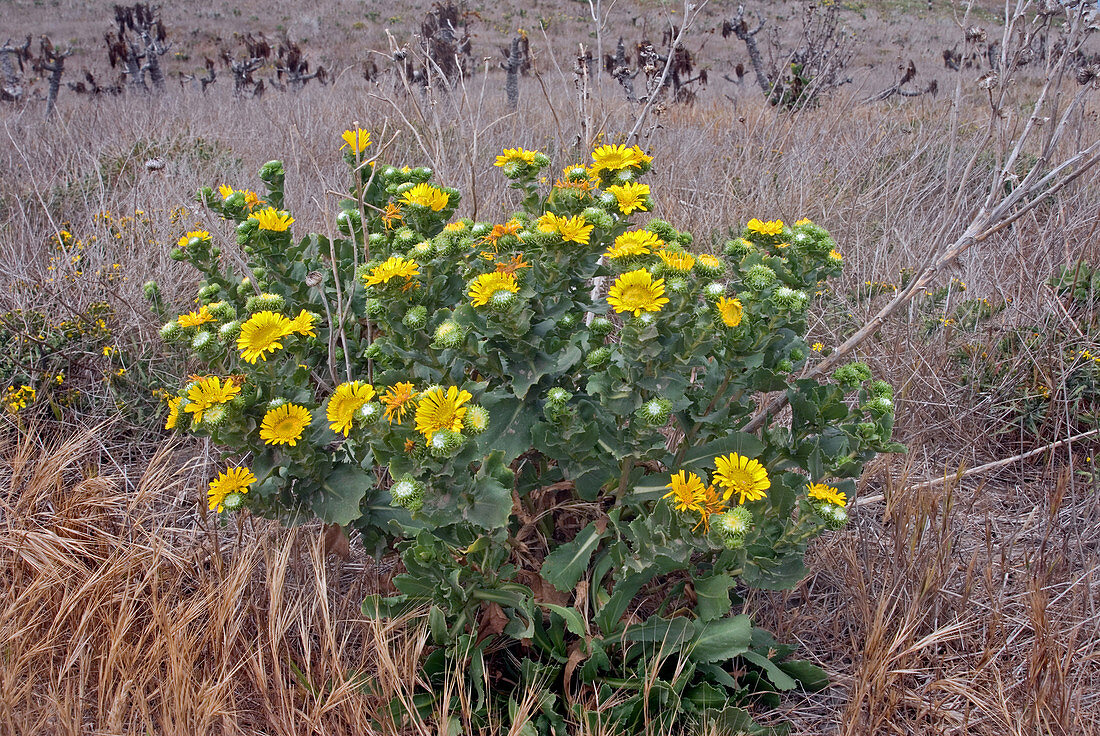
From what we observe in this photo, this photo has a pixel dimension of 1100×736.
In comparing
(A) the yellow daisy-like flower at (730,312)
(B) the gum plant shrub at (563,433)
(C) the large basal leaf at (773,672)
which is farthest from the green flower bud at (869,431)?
(C) the large basal leaf at (773,672)

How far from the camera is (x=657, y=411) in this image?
1.46 m

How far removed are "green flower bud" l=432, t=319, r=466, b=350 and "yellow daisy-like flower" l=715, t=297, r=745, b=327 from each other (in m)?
0.59

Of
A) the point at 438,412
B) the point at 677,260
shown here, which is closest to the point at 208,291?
the point at 438,412

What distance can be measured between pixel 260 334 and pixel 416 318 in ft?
1.23

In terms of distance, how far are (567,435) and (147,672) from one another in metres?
1.15

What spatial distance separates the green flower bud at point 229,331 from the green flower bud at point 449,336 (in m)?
0.49

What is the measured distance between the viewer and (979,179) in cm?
516

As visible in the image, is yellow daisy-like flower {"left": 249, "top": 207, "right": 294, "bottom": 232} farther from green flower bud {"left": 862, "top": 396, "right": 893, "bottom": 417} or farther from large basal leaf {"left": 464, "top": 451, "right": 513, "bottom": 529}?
green flower bud {"left": 862, "top": 396, "right": 893, "bottom": 417}

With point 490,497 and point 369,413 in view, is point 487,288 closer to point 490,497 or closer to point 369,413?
point 369,413

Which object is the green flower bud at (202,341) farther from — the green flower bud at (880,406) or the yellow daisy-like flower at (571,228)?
the green flower bud at (880,406)

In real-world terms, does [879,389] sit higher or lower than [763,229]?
lower

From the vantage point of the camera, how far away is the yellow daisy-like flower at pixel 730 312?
1505 millimetres

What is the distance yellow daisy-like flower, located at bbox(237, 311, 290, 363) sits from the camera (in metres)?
1.54

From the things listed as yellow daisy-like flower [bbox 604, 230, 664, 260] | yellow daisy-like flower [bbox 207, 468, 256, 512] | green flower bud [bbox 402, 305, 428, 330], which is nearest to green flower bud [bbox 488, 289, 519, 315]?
green flower bud [bbox 402, 305, 428, 330]
